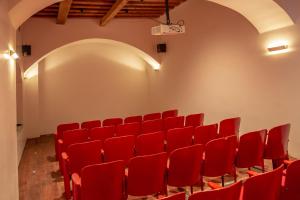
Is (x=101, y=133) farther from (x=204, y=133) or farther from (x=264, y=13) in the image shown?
(x=264, y=13)

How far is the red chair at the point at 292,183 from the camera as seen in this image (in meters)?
2.49

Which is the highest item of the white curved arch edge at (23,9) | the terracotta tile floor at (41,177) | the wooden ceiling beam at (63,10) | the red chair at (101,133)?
the wooden ceiling beam at (63,10)

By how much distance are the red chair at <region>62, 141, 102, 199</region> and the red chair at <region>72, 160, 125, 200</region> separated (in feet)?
2.57

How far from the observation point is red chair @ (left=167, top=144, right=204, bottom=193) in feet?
10.8

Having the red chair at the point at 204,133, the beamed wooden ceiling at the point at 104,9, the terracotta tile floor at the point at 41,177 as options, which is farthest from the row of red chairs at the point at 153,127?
the beamed wooden ceiling at the point at 104,9

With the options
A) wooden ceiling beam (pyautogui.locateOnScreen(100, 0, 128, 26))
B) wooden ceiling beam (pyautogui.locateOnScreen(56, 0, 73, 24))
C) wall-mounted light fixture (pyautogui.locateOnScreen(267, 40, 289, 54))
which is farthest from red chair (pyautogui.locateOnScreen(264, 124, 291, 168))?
wooden ceiling beam (pyautogui.locateOnScreen(56, 0, 73, 24))

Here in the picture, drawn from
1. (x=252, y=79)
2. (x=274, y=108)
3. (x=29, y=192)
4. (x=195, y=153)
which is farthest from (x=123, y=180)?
(x=252, y=79)

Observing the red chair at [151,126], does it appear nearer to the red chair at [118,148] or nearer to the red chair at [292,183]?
the red chair at [118,148]

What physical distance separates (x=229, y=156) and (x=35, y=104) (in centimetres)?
679

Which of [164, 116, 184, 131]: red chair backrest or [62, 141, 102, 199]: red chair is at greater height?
[164, 116, 184, 131]: red chair backrest

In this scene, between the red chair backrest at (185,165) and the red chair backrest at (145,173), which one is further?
the red chair backrest at (185,165)

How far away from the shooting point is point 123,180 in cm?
306

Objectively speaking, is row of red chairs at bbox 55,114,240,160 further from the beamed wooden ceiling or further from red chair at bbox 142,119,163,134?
the beamed wooden ceiling

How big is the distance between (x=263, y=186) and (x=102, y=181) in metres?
1.57
